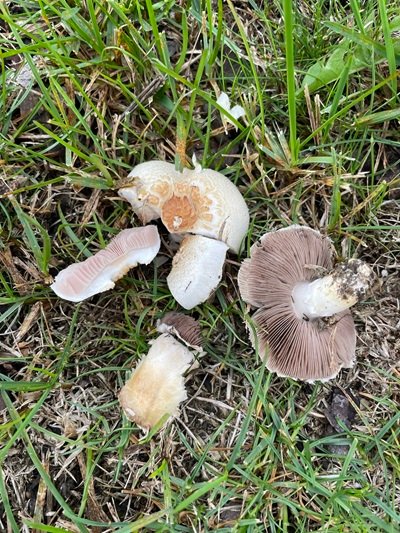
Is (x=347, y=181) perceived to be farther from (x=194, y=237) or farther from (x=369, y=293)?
(x=194, y=237)

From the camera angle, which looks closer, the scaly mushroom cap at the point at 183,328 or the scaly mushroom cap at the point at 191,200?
the scaly mushroom cap at the point at 191,200

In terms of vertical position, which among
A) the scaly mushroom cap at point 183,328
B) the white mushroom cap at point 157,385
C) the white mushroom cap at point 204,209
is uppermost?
the white mushroom cap at point 204,209

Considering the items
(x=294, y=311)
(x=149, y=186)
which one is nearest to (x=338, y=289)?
(x=294, y=311)

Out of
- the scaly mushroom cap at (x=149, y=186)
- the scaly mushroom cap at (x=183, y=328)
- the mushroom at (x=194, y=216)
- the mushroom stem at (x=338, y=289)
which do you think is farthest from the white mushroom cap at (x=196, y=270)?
the mushroom stem at (x=338, y=289)

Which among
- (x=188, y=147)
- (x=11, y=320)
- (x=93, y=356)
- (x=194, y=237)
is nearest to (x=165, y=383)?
(x=93, y=356)

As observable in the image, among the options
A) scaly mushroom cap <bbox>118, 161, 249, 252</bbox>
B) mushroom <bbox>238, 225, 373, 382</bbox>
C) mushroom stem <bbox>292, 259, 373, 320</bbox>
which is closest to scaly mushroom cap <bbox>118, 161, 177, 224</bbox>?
scaly mushroom cap <bbox>118, 161, 249, 252</bbox>

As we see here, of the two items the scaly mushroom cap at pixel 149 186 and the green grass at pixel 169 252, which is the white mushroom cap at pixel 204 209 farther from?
the green grass at pixel 169 252

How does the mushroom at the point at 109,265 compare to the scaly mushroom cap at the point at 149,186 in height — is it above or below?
below
